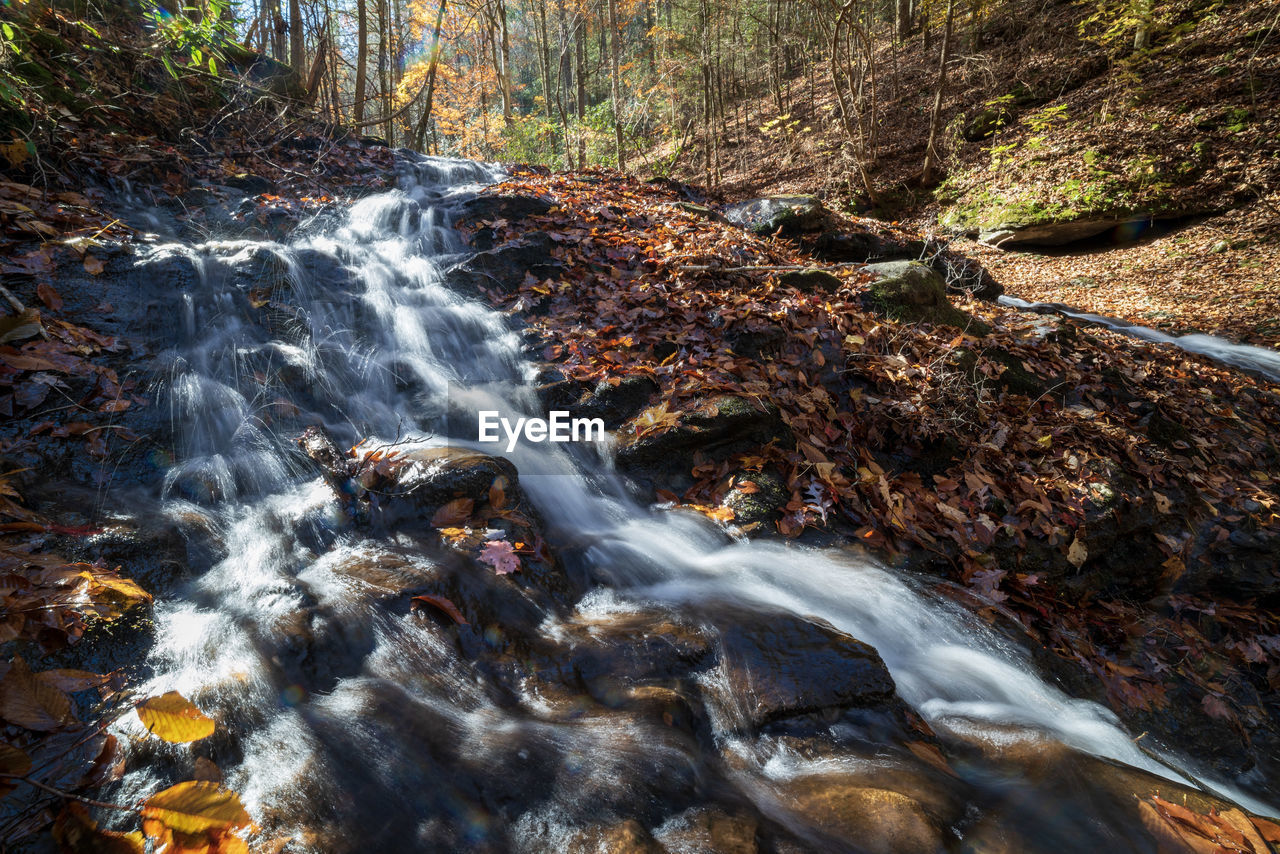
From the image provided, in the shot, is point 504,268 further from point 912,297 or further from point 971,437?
point 971,437

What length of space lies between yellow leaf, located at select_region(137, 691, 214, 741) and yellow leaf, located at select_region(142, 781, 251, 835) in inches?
6.8

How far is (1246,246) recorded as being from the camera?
9.61m

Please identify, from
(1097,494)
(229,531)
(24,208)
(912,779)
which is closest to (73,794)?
(229,531)

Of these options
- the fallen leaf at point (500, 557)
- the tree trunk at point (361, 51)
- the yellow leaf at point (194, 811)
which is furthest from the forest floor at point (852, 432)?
the tree trunk at point (361, 51)

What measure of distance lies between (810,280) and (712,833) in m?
5.42

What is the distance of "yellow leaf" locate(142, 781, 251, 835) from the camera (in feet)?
5.02

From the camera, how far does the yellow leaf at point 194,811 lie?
1531 millimetres

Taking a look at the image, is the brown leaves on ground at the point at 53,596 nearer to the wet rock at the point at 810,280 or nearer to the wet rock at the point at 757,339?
the wet rock at the point at 757,339

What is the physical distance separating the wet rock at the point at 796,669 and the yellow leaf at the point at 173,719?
2.05 meters

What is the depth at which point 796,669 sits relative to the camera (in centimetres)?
255

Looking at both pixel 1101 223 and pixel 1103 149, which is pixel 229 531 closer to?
pixel 1101 223

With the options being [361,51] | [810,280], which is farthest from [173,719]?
[361,51]

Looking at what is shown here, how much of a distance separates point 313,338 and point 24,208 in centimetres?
232

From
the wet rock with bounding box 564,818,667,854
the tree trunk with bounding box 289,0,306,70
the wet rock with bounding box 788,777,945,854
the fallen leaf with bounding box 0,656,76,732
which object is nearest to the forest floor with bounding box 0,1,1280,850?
the fallen leaf with bounding box 0,656,76,732
